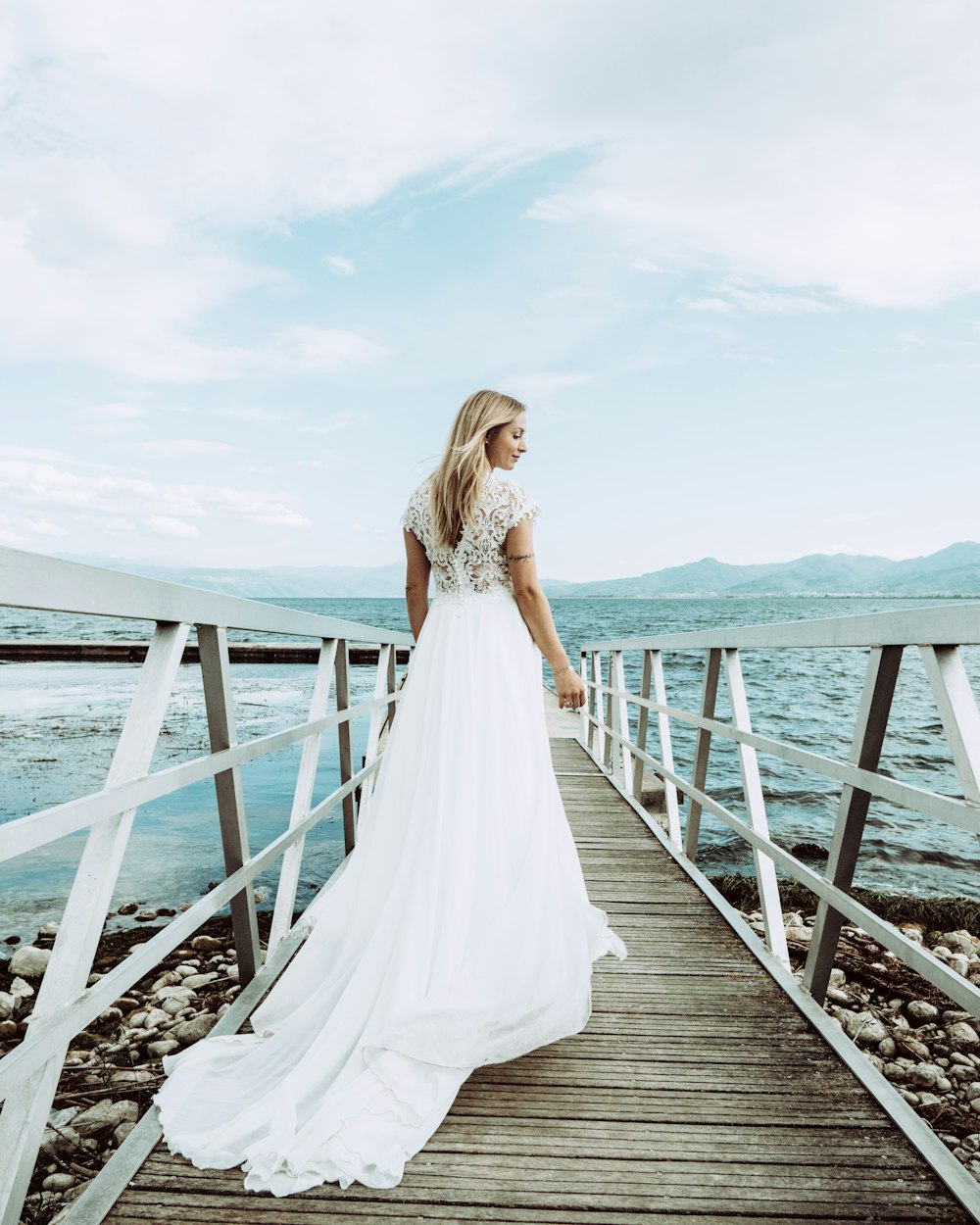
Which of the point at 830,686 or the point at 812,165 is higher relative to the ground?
the point at 812,165

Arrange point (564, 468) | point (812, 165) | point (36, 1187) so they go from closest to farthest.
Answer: point (36, 1187)
point (812, 165)
point (564, 468)

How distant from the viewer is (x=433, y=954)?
215 centimetres

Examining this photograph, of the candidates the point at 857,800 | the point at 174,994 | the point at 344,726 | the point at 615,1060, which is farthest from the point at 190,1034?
the point at 857,800

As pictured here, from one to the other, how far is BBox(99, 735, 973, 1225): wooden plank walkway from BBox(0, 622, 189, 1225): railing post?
0.30 m

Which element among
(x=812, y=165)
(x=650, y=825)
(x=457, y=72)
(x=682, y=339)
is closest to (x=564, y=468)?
(x=682, y=339)

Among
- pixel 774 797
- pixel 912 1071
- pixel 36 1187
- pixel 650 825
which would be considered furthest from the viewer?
pixel 774 797

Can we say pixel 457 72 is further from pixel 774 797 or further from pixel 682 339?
pixel 682 339

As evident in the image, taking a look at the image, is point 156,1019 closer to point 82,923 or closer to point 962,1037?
point 82,923

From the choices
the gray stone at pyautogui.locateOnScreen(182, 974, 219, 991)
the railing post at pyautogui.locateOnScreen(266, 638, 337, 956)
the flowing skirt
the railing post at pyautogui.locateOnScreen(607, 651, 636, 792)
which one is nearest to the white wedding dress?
the flowing skirt

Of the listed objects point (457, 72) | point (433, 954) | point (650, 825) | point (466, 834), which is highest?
point (457, 72)

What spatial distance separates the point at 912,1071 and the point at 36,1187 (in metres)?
3.47

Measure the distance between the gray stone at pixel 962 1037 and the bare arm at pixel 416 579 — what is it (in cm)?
339

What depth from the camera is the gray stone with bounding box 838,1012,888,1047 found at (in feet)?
12.8

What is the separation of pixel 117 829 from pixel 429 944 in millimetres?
955
